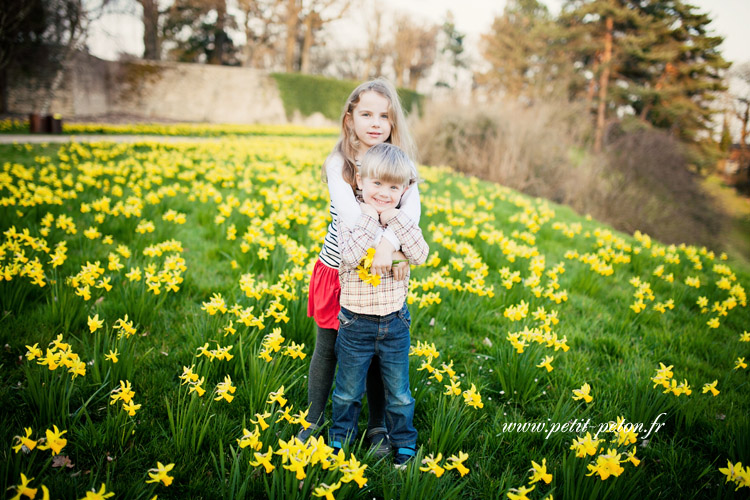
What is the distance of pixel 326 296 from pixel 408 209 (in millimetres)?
582

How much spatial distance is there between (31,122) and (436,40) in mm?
39938

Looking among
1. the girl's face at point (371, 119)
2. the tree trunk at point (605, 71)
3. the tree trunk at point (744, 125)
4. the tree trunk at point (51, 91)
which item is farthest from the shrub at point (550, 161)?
the tree trunk at point (51, 91)

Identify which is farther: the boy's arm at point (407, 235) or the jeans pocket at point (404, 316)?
the jeans pocket at point (404, 316)

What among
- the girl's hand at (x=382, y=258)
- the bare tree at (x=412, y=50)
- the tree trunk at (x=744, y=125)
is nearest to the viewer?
the girl's hand at (x=382, y=258)

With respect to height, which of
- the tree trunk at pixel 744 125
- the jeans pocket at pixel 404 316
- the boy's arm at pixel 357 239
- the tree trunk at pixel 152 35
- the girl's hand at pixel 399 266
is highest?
the tree trunk at pixel 152 35

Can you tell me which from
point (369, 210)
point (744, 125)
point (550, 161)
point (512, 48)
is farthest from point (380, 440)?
point (512, 48)

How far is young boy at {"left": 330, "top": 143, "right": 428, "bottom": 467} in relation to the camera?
176 cm

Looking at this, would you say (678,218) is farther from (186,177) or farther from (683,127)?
(186,177)

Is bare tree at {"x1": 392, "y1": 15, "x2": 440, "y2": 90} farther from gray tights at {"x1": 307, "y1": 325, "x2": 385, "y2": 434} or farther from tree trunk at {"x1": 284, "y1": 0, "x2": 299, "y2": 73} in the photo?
gray tights at {"x1": 307, "y1": 325, "x2": 385, "y2": 434}

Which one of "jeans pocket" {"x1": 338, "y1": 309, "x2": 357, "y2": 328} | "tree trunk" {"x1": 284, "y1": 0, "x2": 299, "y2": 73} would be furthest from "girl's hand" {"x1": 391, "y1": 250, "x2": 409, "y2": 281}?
"tree trunk" {"x1": 284, "y1": 0, "x2": 299, "y2": 73}

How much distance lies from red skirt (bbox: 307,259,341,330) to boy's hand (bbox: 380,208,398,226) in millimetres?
372

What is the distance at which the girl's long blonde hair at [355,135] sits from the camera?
6.68 ft

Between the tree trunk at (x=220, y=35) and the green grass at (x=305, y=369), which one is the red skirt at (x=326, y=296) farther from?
the tree trunk at (x=220, y=35)

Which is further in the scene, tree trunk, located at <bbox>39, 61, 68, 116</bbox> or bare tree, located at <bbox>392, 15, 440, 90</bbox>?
bare tree, located at <bbox>392, 15, 440, 90</bbox>
